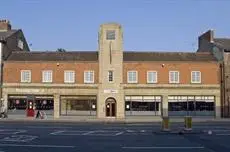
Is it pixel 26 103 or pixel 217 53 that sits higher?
pixel 217 53

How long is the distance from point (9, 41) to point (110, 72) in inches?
577

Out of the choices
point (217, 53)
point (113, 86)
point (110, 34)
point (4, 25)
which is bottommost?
point (113, 86)

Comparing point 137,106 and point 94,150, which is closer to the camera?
point 94,150

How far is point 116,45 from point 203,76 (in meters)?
11.9

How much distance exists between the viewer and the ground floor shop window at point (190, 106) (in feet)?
181

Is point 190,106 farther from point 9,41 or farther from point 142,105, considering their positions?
point 9,41

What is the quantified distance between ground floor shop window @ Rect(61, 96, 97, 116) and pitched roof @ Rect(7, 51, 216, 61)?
5496 millimetres

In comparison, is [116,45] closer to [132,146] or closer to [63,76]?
[63,76]

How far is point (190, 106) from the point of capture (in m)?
55.2

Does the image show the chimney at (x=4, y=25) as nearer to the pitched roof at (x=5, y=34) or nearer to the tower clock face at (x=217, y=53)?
the pitched roof at (x=5, y=34)

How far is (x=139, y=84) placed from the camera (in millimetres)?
55062

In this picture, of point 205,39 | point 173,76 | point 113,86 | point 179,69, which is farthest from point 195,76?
point 113,86

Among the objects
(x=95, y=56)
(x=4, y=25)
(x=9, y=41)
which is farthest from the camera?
(x=4, y=25)

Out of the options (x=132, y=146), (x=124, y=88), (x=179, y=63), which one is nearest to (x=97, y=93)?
(x=124, y=88)
